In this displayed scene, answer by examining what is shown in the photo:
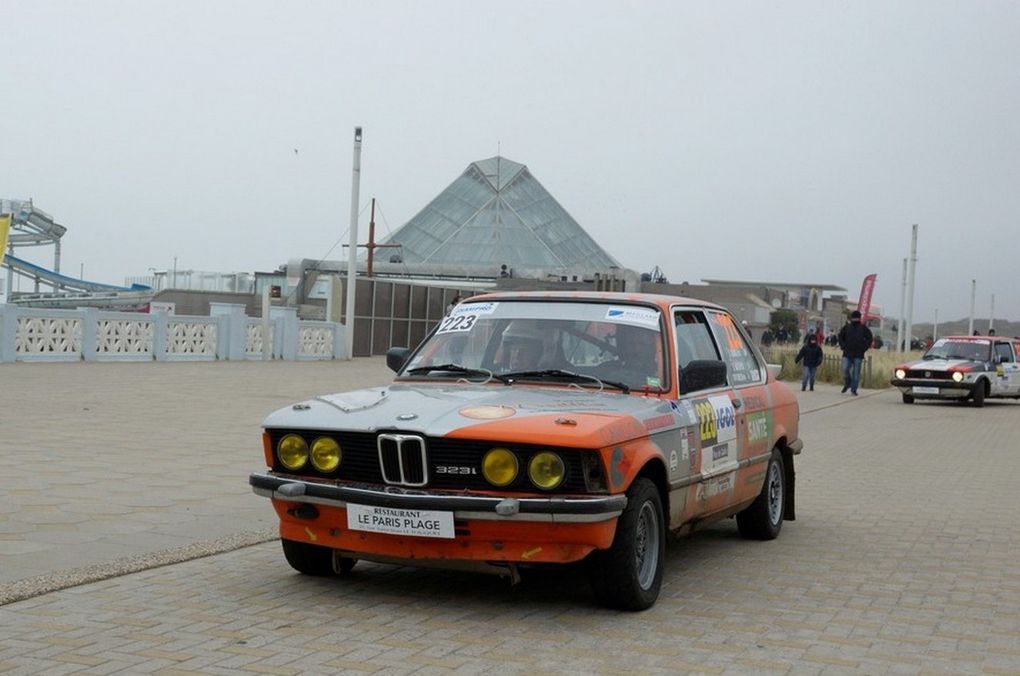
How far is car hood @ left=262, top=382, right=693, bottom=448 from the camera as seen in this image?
6027mm

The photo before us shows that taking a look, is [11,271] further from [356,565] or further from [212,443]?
[356,565]

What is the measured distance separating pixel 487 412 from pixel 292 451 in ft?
3.32

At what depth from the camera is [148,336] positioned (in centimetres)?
2961

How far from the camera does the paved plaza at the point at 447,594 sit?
545cm

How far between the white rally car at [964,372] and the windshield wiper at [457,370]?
2287 cm

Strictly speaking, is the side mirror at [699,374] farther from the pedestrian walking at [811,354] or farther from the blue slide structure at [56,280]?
the blue slide structure at [56,280]

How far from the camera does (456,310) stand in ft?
26.7

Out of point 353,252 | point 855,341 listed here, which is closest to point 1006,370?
point 855,341

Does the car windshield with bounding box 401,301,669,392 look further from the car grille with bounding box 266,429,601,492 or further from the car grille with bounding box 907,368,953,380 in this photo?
the car grille with bounding box 907,368,953,380

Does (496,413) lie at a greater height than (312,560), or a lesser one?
greater

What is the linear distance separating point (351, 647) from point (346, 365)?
29439 millimetres

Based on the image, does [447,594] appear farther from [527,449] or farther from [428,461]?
[527,449]

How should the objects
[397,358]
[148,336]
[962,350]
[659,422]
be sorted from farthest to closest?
[962,350] < [148,336] < [397,358] < [659,422]

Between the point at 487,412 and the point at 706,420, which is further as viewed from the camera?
the point at 706,420
